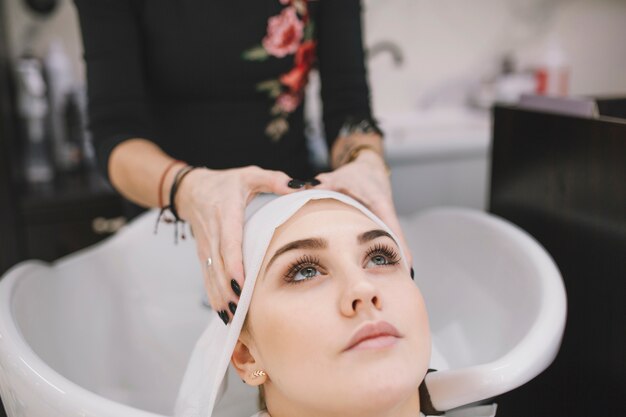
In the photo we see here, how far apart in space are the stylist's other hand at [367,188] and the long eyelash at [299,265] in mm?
125

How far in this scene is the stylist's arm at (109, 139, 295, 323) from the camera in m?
0.73

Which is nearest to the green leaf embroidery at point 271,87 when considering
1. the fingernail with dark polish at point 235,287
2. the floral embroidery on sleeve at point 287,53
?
the floral embroidery on sleeve at point 287,53

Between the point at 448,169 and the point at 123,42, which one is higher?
the point at 123,42

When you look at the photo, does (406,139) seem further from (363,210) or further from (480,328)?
(363,210)

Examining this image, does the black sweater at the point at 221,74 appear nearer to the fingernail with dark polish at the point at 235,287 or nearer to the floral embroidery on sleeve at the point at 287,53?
the floral embroidery on sleeve at the point at 287,53

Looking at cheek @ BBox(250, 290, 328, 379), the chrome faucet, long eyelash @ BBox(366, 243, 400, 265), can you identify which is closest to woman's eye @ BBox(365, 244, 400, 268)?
long eyelash @ BBox(366, 243, 400, 265)

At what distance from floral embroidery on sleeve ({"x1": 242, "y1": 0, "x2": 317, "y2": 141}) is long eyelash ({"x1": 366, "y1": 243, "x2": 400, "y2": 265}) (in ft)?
1.61

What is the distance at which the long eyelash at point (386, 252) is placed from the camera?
77 cm

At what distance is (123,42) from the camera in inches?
41.3

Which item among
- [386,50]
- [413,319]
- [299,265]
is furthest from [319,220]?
[386,50]

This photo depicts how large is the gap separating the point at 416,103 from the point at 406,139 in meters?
0.26

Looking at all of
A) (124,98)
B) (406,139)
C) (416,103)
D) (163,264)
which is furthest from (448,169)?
(124,98)

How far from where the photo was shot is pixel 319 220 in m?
0.77

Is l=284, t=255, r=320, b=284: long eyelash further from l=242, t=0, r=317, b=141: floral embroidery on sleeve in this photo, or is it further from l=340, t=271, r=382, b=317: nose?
l=242, t=0, r=317, b=141: floral embroidery on sleeve
